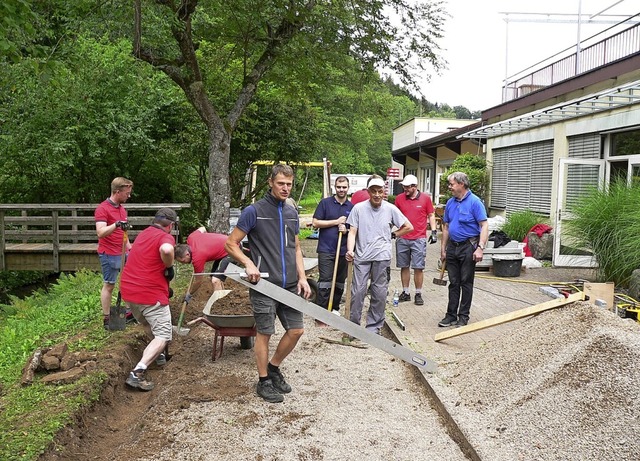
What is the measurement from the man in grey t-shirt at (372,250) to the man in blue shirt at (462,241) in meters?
0.86

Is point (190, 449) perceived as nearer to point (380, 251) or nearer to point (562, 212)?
point (380, 251)

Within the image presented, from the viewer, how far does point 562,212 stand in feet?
41.5

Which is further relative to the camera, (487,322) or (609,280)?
(609,280)

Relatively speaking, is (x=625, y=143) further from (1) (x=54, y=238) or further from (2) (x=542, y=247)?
(1) (x=54, y=238)

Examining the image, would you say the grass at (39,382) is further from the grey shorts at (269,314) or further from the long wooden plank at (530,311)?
the long wooden plank at (530,311)

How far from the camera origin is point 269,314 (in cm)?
514

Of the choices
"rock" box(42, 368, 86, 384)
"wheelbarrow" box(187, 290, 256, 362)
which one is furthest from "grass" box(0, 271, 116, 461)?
"wheelbarrow" box(187, 290, 256, 362)

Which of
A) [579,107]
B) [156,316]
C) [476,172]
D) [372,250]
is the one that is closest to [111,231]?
[156,316]

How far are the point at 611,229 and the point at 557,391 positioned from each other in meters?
6.09

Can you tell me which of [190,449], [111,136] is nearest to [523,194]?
[111,136]

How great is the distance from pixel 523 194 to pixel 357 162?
5120 cm

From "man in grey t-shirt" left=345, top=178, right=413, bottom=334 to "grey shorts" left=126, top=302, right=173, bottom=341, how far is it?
7.13 feet

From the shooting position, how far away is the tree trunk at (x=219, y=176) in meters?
11.6

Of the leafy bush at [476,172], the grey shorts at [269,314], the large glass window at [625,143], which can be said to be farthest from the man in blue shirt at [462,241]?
the leafy bush at [476,172]
